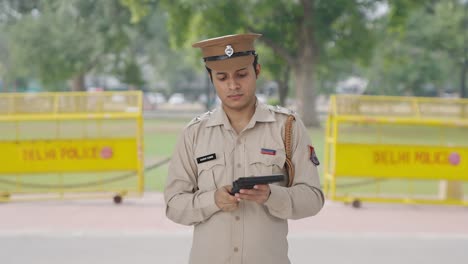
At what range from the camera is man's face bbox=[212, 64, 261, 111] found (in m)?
2.54

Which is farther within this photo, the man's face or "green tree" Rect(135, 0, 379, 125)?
"green tree" Rect(135, 0, 379, 125)

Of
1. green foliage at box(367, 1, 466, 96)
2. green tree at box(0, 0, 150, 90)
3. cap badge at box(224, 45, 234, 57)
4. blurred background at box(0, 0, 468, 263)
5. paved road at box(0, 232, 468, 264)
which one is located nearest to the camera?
cap badge at box(224, 45, 234, 57)

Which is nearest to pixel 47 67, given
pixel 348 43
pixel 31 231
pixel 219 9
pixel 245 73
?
pixel 219 9

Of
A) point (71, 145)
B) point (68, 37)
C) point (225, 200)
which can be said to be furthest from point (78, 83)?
point (225, 200)

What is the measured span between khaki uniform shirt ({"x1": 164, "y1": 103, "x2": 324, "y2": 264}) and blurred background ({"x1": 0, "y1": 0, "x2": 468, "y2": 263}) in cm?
398

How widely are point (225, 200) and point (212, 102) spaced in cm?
5106

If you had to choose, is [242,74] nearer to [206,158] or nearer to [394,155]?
[206,158]

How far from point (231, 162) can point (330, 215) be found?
253 inches

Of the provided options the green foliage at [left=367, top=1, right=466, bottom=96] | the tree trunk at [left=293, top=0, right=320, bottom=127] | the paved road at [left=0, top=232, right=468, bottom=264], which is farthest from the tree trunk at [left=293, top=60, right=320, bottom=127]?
the paved road at [left=0, top=232, right=468, bottom=264]

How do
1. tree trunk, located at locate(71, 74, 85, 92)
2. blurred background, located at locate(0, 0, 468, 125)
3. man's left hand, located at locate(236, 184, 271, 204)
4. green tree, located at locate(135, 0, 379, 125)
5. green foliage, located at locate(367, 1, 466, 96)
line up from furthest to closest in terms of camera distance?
tree trunk, located at locate(71, 74, 85, 92), green foliage, located at locate(367, 1, 466, 96), blurred background, located at locate(0, 0, 468, 125), green tree, located at locate(135, 0, 379, 125), man's left hand, located at locate(236, 184, 271, 204)

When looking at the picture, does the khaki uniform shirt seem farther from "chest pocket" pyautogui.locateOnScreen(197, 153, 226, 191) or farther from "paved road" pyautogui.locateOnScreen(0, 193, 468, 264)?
"paved road" pyautogui.locateOnScreen(0, 193, 468, 264)

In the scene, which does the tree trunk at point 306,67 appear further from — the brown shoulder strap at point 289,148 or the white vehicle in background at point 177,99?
the white vehicle in background at point 177,99

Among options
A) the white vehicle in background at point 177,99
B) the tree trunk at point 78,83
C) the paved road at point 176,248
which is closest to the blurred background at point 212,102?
the paved road at point 176,248

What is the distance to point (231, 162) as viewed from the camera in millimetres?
2564
